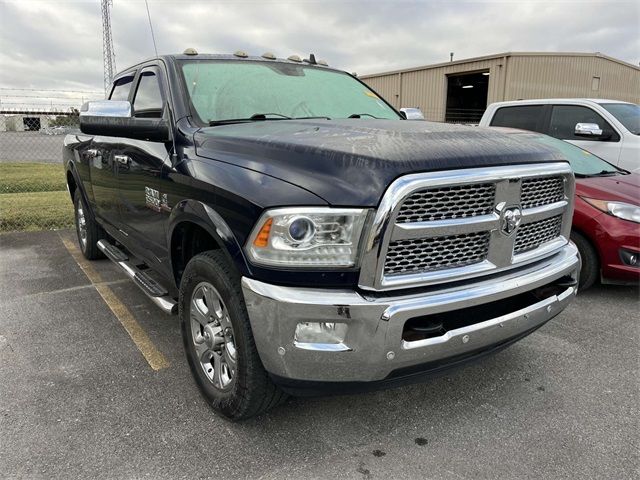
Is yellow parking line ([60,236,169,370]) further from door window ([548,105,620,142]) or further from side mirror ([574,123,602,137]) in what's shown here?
door window ([548,105,620,142])

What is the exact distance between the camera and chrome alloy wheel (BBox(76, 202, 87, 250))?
5641 mm

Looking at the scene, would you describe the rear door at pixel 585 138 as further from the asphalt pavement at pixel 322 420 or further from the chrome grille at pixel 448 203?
the chrome grille at pixel 448 203

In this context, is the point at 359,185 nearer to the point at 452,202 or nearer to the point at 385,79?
the point at 452,202

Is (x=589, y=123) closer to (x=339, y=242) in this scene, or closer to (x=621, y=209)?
(x=621, y=209)

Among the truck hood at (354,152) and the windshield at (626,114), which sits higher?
the windshield at (626,114)

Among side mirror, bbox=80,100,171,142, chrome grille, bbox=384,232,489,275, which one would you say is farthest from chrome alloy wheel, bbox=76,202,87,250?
chrome grille, bbox=384,232,489,275

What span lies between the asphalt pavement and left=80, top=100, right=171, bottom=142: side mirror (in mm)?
1453

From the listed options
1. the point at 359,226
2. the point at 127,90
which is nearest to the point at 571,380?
the point at 359,226

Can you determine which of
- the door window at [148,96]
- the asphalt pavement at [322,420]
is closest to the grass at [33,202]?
the asphalt pavement at [322,420]

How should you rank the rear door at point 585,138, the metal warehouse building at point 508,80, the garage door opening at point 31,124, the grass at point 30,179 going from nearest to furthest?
1. the rear door at point 585,138
2. the grass at point 30,179
3. the garage door opening at point 31,124
4. the metal warehouse building at point 508,80

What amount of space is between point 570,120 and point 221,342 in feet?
23.1

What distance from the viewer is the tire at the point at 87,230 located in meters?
5.35

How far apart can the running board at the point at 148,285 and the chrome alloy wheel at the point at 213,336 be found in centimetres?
40

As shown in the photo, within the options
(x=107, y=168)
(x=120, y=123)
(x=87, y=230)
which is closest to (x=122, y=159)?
(x=107, y=168)
